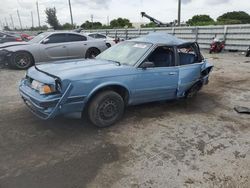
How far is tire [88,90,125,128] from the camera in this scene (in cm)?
414

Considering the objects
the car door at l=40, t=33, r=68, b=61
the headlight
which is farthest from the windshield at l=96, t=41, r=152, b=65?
the car door at l=40, t=33, r=68, b=61

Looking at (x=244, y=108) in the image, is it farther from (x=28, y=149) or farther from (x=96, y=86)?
(x=28, y=149)

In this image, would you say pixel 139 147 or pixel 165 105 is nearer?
pixel 139 147

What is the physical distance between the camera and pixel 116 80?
4.27 metres

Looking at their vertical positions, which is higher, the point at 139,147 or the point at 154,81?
the point at 154,81

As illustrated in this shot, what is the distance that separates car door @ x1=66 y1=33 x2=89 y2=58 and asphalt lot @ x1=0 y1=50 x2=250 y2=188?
5020 mm

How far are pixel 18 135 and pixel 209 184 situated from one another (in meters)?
2.87

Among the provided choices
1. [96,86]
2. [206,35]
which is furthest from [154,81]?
[206,35]

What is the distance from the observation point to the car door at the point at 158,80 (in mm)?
4602

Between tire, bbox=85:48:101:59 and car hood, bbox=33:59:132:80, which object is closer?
car hood, bbox=33:59:132:80

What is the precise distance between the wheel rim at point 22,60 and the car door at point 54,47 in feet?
1.73

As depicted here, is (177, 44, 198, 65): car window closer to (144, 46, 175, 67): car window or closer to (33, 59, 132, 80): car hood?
(144, 46, 175, 67): car window

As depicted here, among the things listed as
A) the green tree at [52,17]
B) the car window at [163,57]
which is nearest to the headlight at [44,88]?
the car window at [163,57]

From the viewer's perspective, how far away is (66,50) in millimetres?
10109
